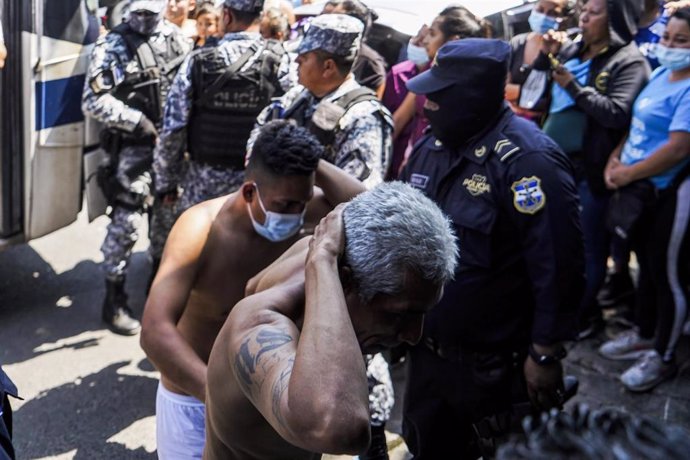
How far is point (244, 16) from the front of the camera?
4.26 meters

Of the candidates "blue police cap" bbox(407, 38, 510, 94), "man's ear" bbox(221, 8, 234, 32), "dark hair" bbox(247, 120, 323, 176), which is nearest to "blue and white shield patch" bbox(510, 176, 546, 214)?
"blue police cap" bbox(407, 38, 510, 94)

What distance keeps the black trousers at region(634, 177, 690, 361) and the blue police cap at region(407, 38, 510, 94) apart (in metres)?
1.48

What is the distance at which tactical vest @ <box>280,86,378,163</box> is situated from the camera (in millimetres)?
3510

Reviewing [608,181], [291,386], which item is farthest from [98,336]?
[291,386]

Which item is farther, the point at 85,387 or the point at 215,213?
the point at 85,387

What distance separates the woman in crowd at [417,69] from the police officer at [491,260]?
158cm

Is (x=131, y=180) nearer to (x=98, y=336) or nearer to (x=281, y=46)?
(x=98, y=336)

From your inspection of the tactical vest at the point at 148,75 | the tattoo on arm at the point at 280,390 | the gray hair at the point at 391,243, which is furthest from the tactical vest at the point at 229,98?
the tattoo on arm at the point at 280,390

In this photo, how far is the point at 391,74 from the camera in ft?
16.2

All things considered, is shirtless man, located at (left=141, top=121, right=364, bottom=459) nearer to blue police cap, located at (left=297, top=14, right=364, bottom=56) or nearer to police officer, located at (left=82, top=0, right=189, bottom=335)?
blue police cap, located at (left=297, top=14, right=364, bottom=56)

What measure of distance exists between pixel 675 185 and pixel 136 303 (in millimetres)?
3439

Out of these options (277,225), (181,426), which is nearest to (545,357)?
(277,225)

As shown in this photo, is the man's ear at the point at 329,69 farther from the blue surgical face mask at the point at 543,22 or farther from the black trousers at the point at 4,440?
the black trousers at the point at 4,440

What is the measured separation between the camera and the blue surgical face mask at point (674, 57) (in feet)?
11.7
